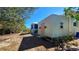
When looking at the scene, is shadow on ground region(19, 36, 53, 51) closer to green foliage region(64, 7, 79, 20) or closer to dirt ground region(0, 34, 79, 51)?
dirt ground region(0, 34, 79, 51)

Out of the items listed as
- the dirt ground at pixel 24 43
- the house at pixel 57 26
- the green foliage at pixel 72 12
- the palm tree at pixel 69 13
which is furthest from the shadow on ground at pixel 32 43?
the green foliage at pixel 72 12

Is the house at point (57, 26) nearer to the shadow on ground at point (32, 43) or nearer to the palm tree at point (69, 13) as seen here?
the palm tree at point (69, 13)

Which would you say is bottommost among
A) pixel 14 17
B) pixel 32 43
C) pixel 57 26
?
pixel 32 43

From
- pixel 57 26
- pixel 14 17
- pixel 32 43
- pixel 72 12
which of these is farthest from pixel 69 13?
pixel 14 17

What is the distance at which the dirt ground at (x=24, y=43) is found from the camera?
3.73 m

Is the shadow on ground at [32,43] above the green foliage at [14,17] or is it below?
below

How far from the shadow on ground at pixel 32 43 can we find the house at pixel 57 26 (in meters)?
0.11

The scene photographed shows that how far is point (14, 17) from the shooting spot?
12.3 ft

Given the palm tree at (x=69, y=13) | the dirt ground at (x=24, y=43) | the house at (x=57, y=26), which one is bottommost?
the dirt ground at (x=24, y=43)

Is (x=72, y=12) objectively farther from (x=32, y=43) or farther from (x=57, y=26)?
(x=32, y=43)

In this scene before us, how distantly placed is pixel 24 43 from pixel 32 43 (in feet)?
0.40
